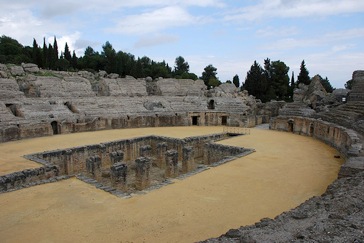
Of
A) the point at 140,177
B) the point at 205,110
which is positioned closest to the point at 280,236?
the point at 140,177

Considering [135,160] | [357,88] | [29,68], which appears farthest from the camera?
[29,68]

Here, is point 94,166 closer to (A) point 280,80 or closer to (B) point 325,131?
(B) point 325,131

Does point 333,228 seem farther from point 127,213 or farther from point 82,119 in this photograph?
point 82,119

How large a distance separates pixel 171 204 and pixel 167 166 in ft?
18.2

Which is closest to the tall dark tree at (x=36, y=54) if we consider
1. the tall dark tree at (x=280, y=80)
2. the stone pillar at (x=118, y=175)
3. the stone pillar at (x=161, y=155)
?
the stone pillar at (x=161, y=155)

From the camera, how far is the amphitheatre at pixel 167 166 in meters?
6.30

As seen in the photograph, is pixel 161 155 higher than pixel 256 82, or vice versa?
pixel 256 82

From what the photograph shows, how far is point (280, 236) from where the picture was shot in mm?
4664

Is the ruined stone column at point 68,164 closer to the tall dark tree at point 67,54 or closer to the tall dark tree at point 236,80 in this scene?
the tall dark tree at point 67,54

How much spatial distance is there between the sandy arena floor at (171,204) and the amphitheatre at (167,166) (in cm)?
4

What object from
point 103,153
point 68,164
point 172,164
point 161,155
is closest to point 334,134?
point 172,164

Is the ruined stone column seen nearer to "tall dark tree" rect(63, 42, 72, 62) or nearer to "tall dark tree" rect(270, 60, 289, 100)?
"tall dark tree" rect(63, 42, 72, 62)

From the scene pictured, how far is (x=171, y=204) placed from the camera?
788 cm

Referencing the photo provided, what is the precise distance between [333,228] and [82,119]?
1873 cm
